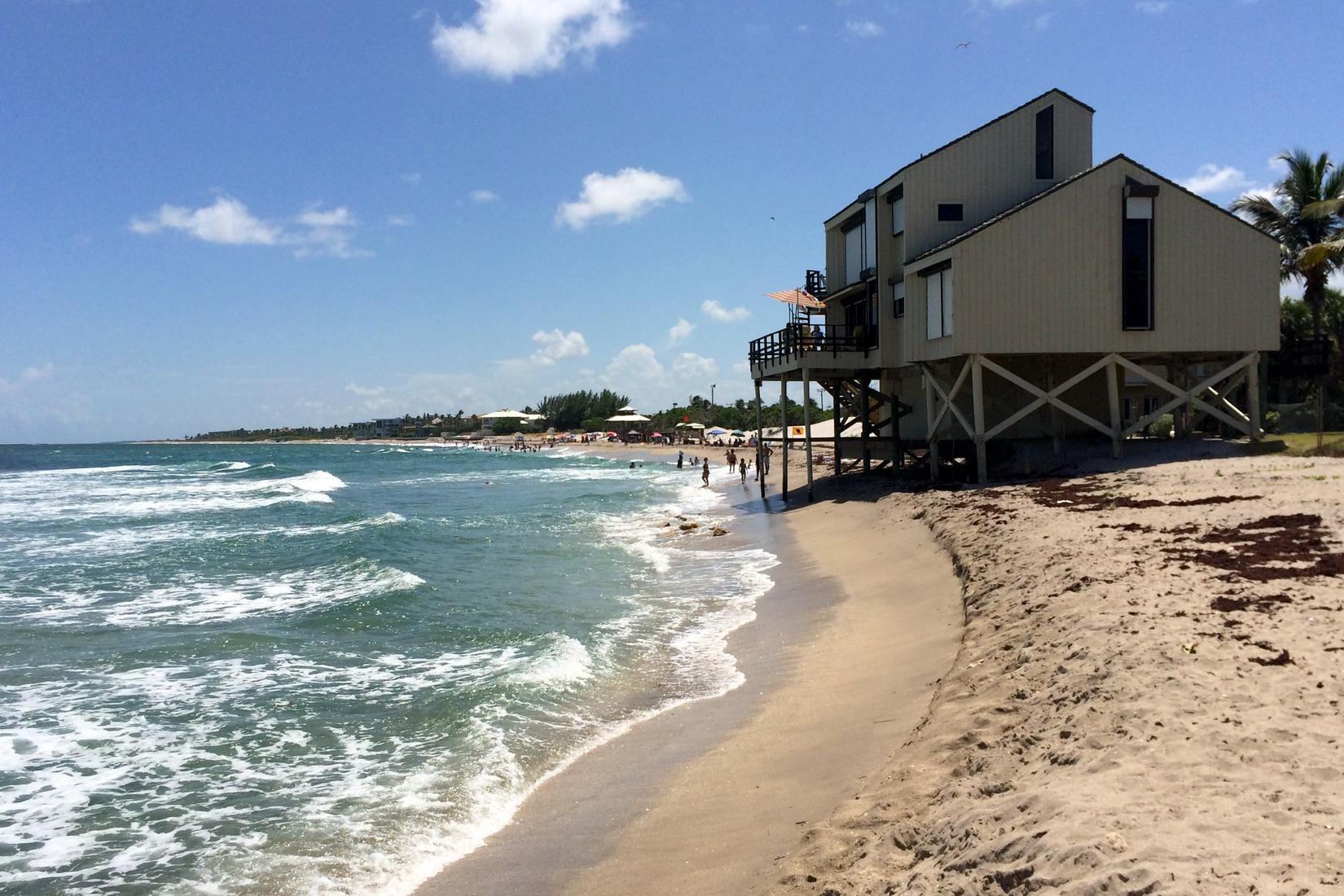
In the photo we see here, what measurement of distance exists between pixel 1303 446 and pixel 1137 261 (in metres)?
6.78

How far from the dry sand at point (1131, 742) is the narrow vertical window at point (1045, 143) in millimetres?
16649

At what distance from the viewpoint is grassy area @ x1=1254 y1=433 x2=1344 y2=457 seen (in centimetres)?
1936

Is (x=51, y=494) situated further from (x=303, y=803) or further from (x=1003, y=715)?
(x=1003, y=715)

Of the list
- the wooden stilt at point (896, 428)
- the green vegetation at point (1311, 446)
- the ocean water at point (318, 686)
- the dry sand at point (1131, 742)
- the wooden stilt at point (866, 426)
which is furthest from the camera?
the wooden stilt at point (866, 426)

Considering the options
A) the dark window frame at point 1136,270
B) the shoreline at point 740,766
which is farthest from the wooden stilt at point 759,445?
the shoreline at point 740,766

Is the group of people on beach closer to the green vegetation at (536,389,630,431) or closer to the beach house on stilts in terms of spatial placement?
the beach house on stilts

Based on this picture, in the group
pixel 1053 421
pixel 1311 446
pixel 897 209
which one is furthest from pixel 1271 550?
pixel 897 209

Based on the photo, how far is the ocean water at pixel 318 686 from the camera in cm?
732

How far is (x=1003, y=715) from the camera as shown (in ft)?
21.6

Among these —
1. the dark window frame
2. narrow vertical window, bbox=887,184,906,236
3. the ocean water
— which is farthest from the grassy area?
the ocean water

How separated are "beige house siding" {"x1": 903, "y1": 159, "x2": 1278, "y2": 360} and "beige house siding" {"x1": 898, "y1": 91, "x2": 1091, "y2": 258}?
3.67 m

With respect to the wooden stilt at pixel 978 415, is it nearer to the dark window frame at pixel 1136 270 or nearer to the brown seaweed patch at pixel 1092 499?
A: the brown seaweed patch at pixel 1092 499

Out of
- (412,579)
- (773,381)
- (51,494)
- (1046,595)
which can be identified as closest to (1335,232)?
(773,381)

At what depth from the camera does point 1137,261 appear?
21391 mm
